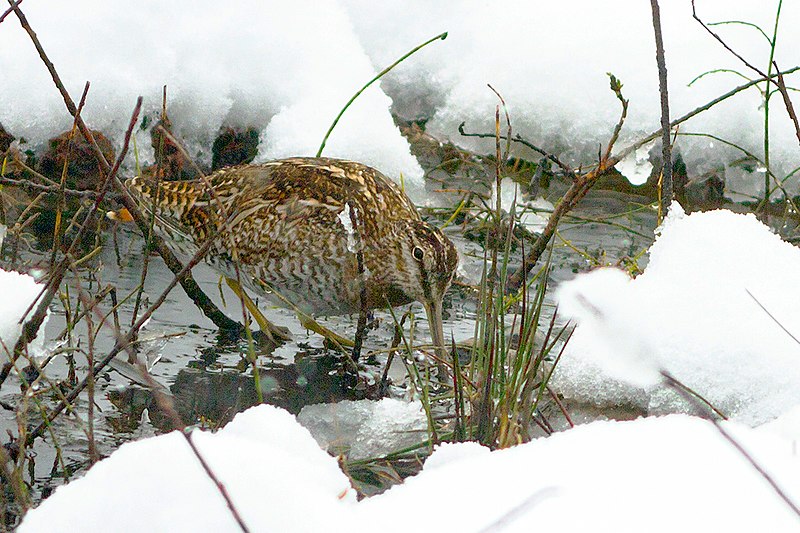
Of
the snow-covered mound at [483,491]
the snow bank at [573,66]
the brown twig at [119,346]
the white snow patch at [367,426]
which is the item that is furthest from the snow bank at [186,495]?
the snow bank at [573,66]

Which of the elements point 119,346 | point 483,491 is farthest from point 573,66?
point 483,491

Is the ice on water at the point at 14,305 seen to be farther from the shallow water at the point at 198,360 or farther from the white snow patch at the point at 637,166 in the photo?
the white snow patch at the point at 637,166

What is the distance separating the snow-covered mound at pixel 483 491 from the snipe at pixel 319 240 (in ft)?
8.61

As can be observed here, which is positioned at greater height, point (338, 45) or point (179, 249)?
point (338, 45)

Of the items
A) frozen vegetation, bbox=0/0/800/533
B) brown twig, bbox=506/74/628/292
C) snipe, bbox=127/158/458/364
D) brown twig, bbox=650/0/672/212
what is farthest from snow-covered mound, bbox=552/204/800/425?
snipe, bbox=127/158/458/364

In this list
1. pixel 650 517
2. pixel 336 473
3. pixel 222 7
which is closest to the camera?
pixel 650 517

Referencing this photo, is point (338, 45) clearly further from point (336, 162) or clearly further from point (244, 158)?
point (336, 162)

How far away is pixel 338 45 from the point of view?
21.8ft

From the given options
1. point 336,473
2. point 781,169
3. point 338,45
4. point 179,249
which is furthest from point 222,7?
point 336,473

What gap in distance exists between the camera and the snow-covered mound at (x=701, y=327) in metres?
3.08

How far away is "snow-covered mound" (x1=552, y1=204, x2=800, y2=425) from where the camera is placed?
121 inches

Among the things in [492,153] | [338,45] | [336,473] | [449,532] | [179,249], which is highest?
[338,45]

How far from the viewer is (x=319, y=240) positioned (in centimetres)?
461

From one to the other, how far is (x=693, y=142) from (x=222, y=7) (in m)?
2.92
